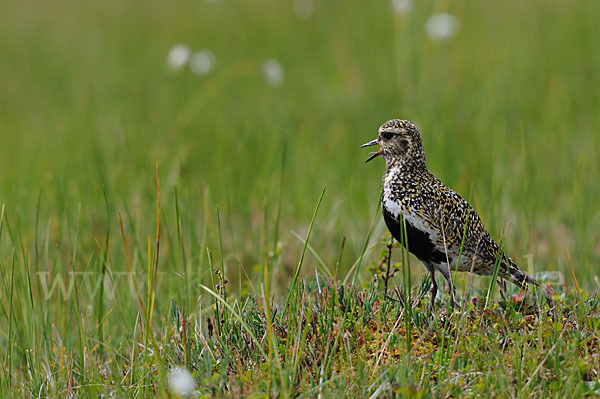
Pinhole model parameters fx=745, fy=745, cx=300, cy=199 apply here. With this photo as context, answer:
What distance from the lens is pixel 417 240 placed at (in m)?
3.30

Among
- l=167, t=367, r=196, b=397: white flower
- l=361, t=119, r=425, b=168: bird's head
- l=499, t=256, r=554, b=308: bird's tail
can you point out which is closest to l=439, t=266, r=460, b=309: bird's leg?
l=499, t=256, r=554, b=308: bird's tail

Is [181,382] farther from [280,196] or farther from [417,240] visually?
[280,196]

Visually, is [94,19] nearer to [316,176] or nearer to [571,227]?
[316,176]

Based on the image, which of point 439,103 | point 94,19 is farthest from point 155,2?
point 439,103

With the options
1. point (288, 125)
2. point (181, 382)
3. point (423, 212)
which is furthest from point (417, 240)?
point (288, 125)

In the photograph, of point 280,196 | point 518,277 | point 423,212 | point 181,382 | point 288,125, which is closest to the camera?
point 181,382

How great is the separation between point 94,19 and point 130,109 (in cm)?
631

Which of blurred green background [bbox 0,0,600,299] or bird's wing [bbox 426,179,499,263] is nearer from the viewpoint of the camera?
bird's wing [bbox 426,179,499,263]

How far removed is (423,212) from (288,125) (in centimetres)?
483

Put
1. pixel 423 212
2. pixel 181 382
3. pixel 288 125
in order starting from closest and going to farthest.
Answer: pixel 181 382 < pixel 423 212 < pixel 288 125

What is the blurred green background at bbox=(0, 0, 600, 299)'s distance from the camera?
5512 mm

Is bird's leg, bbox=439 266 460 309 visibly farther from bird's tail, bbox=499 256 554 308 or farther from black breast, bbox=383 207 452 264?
bird's tail, bbox=499 256 554 308

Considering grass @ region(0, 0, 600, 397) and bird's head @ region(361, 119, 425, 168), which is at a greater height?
bird's head @ region(361, 119, 425, 168)

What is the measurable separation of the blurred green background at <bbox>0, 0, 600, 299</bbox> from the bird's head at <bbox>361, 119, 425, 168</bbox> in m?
0.54
